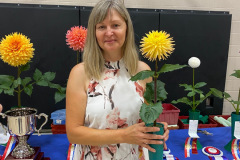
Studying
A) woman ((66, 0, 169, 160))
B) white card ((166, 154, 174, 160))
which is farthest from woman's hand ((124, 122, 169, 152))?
white card ((166, 154, 174, 160))

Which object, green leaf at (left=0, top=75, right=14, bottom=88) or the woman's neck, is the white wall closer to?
green leaf at (left=0, top=75, right=14, bottom=88)

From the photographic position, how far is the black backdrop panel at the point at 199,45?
6.59ft

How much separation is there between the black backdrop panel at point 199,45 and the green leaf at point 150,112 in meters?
1.31

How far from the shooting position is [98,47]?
1009 millimetres

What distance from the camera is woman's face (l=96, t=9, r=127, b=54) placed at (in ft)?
3.05

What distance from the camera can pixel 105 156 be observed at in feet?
3.46


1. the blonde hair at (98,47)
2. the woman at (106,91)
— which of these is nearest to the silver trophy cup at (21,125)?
the woman at (106,91)

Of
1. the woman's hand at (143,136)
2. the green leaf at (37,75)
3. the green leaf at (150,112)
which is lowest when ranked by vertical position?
the woman's hand at (143,136)

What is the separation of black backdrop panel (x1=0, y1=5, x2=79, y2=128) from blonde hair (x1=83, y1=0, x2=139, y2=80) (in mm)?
943

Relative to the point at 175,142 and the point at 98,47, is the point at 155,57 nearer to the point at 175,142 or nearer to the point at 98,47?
the point at 98,47

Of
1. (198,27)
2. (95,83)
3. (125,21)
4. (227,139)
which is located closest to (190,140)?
(227,139)

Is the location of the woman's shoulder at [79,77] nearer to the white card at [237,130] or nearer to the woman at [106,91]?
the woman at [106,91]

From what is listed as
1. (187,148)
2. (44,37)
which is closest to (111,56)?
(187,148)

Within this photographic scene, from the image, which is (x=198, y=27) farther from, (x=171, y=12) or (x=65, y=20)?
(x=65, y=20)
